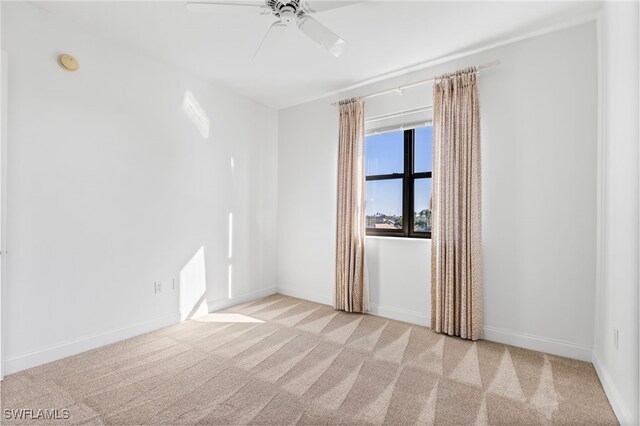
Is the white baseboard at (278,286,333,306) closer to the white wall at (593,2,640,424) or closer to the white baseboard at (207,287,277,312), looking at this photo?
the white baseboard at (207,287,277,312)

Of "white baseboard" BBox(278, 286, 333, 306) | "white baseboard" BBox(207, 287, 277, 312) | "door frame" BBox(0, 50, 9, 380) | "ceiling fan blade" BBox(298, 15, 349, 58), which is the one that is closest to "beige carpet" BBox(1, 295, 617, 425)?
"door frame" BBox(0, 50, 9, 380)

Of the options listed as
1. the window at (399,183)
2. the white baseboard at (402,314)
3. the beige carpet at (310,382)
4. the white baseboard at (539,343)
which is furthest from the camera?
the window at (399,183)

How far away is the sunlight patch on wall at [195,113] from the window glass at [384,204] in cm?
202

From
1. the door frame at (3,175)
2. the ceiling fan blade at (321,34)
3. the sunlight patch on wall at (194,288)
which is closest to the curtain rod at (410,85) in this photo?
the ceiling fan blade at (321,34)

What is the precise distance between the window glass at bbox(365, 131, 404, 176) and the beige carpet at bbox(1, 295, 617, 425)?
1.80 metres

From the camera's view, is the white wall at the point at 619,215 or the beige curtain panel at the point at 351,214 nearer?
the white wall at the point at 619,215

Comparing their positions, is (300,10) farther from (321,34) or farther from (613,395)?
(613,395)

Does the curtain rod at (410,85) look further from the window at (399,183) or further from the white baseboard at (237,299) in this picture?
the white baseboard at (237,299)

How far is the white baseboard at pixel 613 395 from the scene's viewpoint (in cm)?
162

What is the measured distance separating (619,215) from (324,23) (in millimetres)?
2443

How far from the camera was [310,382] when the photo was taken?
2111 millimetres

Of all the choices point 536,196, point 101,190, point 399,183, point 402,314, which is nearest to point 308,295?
point 402,314

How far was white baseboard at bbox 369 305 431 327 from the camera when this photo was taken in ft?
10.4

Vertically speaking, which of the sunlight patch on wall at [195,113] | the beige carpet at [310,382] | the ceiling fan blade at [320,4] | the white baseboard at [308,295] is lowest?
the beige carpet at [310,382]
